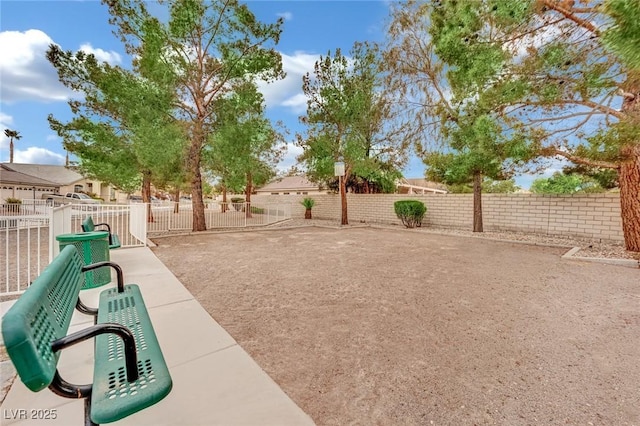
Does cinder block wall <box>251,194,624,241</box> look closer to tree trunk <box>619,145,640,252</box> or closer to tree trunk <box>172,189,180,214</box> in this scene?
tree trunk <box>619,145,640,252</box>

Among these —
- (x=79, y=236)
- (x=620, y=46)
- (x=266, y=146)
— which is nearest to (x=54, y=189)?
(x=266, y=146)

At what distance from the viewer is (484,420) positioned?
1830 mm

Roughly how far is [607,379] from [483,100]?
6.47 metres

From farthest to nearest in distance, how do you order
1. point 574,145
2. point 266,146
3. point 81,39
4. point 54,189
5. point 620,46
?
1. point 54,189
2. point 266,146
3. point 81,39
4. point 574,145
5. point 620,46

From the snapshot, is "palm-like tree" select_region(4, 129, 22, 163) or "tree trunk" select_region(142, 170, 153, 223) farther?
"palm-like tree" select_region(4, 129, 22, 163)

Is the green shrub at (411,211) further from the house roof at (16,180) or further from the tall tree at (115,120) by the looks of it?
the house roof at (16,180)

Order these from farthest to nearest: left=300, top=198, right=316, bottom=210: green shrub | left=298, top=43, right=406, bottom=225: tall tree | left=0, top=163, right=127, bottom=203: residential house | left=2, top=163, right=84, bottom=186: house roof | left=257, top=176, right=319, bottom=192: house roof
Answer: left=2, top=163, right=84, bottom=186: house roof, left=0, top=163, right=127, bottom=203: residential house, left=257, top=176, right=319, bottom=192: house roof, left=300, top=198, right=316, bottom=210: green shrub, left=298, top=43, right=406, bottom=225: tall tree

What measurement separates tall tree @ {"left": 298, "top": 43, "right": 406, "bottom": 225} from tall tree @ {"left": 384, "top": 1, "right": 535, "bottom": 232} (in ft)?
6.72

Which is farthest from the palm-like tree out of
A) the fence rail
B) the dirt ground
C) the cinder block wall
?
the dirt ground

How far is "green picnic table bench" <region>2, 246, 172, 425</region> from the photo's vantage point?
39.7 inches

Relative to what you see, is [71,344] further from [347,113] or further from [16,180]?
[16,180]

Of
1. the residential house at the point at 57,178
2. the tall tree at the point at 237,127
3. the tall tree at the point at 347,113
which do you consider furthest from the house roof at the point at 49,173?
the tall tree at the point at 347,113

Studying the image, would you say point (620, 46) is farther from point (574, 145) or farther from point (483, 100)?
point (574, 145)

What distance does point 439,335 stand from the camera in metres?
2.95
